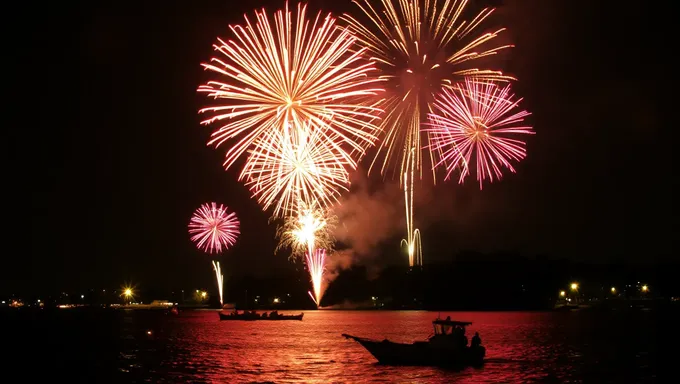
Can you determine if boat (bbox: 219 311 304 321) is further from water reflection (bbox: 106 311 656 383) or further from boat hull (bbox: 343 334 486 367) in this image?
boat hull (bbox: 343 334 486 367)

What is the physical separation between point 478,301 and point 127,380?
456 feet

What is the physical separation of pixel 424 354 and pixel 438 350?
881mm

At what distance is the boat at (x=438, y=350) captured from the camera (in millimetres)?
40781

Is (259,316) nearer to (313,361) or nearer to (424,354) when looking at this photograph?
(313,361)

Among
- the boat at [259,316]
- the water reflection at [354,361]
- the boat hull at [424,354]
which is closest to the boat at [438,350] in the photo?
the boat hull at [424,354]

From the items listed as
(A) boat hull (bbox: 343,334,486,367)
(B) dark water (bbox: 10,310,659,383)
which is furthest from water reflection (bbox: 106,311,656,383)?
(A) boat hull (bbox: 343,334,486,367)

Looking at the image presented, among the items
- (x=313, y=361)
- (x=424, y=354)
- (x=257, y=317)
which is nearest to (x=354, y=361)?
(x=313, y=361)

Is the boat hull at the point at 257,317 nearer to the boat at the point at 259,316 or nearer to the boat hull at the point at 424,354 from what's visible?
the boat at the point at 259,316

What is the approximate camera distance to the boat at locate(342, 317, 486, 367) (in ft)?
134
